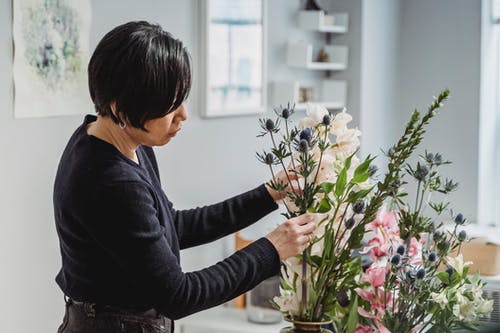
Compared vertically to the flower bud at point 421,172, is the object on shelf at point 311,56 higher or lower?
higher

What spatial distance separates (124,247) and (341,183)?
42 cm

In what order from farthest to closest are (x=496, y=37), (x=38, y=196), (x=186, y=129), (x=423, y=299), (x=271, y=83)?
(x=496, y=37)
(x=271, y=83)
(x=186, y=129)
(x=38, y=196)
(x=423, y=299)

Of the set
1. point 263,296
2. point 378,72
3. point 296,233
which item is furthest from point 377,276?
point 378,72

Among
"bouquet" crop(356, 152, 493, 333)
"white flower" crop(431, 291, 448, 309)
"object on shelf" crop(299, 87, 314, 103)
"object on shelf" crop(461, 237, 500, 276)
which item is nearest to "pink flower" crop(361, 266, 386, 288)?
"bouquet" crop(356, 152, 493, 333)

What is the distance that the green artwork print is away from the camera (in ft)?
8.26

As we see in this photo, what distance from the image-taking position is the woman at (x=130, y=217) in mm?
1542

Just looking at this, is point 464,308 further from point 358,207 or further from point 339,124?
point 339,124

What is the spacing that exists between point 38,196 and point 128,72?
1.16m

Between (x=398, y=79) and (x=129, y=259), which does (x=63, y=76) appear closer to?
(x=129, y=259)

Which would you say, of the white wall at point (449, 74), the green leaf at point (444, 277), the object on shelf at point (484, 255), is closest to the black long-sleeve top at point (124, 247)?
the green leaf at point (444, 277)

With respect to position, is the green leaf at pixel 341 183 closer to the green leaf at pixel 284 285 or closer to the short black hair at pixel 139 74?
the green leaf at pixel 284 285

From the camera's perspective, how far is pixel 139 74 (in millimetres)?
1540

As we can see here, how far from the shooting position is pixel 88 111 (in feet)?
9.00

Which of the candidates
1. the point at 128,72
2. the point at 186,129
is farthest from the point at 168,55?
the point at 186,129
